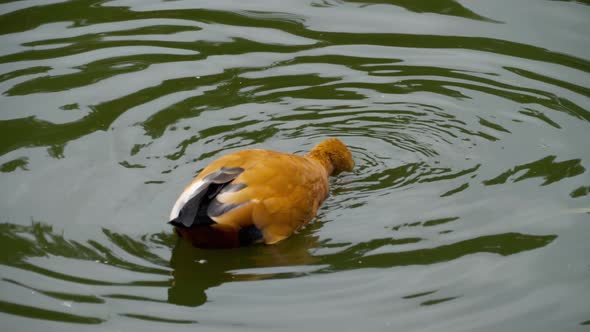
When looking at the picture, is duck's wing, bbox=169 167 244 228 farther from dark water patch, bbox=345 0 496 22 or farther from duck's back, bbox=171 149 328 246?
dark water patch, bbox=345 0 496 22

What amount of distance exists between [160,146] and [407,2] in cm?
408

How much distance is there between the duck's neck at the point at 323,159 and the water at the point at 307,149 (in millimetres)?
182

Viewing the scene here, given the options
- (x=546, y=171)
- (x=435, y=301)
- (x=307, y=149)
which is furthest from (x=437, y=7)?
(x=435, y=301)

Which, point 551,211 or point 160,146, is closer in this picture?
point 551,211

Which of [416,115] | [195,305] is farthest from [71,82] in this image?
[195,305]

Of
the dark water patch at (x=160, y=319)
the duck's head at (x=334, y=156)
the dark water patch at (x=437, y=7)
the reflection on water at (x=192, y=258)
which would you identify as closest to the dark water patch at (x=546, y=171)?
the reflection on water at (x=192, y=258)

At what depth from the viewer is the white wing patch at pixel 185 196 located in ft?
21.8

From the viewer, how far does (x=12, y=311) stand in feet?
19.6

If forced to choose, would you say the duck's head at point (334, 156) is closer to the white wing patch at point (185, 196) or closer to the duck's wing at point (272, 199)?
the duck's wing at point (272, 199)

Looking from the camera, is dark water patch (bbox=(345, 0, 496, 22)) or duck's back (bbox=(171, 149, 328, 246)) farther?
dark water patch (bbox=(345, 0, 496, 22))

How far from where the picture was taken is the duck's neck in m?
7.96

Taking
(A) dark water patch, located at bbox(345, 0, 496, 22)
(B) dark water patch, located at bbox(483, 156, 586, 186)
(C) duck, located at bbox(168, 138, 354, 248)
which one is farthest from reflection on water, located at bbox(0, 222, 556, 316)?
(A) dark water patch, located at bbox(345, 0, 496, 22)

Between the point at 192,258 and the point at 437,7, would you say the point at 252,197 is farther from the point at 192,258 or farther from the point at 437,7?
the point at 437,7

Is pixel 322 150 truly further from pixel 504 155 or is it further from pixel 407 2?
pixel 407 2
